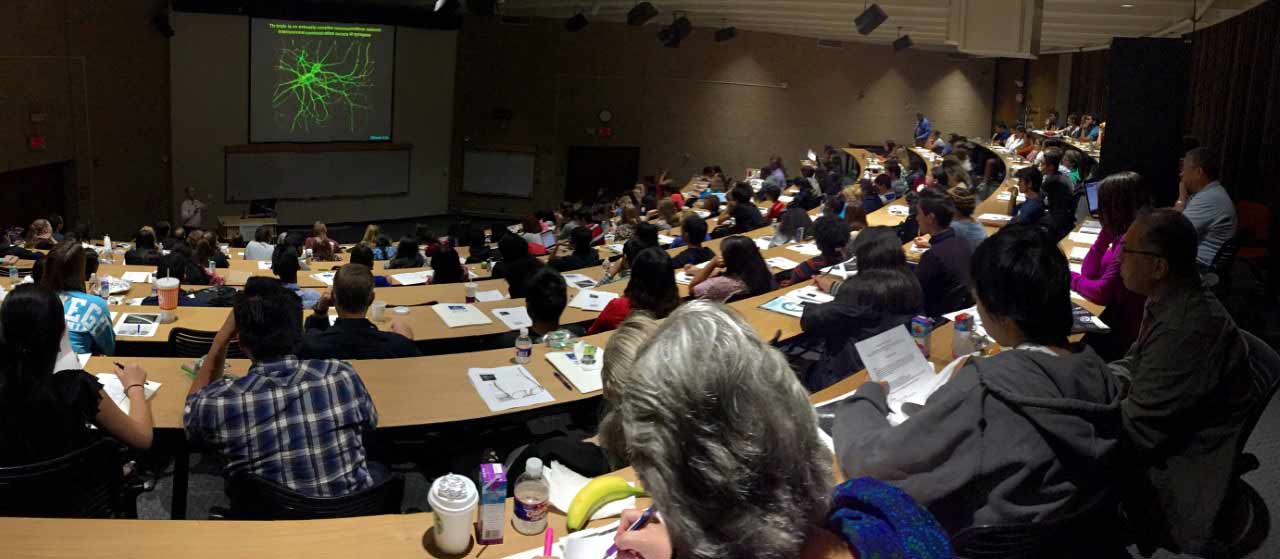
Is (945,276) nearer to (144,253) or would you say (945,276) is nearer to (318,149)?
(144,253)

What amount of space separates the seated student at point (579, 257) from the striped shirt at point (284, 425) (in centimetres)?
485

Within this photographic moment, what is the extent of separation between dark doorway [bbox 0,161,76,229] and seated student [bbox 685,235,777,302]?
986 cm

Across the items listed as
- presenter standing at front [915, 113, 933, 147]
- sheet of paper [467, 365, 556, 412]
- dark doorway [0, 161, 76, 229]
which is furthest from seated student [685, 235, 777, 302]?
presenter standing at front [915, 113, 933, 147]

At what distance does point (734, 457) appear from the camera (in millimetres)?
1319

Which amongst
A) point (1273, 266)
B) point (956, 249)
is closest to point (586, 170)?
point (1273, 266)

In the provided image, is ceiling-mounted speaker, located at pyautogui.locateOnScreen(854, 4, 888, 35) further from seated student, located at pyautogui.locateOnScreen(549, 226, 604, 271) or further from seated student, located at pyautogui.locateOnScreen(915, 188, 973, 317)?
seated student, located at pyautogui.locateOnScreen(915, 188, 973, 317)

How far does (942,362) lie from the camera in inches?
147

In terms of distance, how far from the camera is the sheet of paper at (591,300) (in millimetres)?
6121

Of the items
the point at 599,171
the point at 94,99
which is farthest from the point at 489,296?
the point at 599,171

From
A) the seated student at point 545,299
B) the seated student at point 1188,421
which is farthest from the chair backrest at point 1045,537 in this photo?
the seated student at point 545,299

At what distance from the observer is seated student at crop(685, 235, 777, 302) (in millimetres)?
5832

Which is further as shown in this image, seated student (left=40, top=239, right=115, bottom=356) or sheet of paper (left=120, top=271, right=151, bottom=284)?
sheet of paper (left=120, top=271, right=151, bottom=284)

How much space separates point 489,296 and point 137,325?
2169 mm

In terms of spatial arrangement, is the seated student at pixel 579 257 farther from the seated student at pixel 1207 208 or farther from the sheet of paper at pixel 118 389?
the seated student at pixel 1207 208
